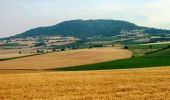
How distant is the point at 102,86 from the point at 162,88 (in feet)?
14.9

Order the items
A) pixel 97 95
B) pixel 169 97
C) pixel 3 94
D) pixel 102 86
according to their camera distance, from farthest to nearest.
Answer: pixel 102 86 → pixel 3 94 → pixel 97 95 → pixel 169 97

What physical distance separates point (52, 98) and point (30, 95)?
6.71 ft

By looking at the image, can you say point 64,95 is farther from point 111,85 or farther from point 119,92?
point 111,85

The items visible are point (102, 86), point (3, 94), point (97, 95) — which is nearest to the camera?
point (97, 95)

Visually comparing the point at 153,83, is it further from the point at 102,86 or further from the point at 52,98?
the point at 52,98

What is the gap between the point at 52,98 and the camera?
21.3m

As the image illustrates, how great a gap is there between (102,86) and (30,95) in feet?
19.4

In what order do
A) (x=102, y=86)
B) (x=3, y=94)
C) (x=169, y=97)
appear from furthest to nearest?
(x=102, y=86) < (x=3, y=94) < (x=169, y=97)

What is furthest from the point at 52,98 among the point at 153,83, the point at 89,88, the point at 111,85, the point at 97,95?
the point at 153,83

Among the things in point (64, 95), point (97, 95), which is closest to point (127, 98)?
point (97, 95)

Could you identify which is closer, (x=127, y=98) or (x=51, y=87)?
(x=127, y=98)

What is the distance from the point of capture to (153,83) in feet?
87.2

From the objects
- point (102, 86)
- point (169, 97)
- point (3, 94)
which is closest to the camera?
point (169, 97)

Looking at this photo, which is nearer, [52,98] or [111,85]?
[52,98]
